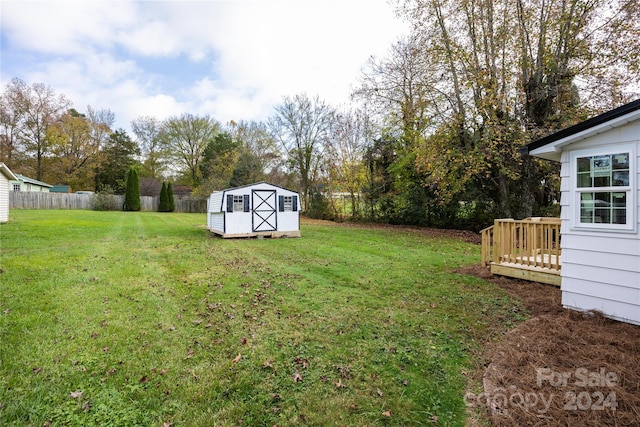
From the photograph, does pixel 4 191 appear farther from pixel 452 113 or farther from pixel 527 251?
pixel 527 251

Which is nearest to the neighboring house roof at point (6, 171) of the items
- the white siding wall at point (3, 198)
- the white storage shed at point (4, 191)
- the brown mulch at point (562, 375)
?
the white storage shed at point (4, 191)

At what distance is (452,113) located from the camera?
11844mm

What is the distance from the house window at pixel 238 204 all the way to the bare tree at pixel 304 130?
1104 centimetres

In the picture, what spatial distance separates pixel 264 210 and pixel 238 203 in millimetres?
1111

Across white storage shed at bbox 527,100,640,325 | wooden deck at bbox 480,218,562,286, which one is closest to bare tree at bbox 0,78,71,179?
wooden deck at bbox 480,218,562,286

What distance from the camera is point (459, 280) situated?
19.7 ft

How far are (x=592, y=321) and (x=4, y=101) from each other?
39.1 metres

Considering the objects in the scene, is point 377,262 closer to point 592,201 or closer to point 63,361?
point 592,201

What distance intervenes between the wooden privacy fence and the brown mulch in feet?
96.9

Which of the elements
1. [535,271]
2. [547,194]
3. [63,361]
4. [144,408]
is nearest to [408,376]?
[144,408]

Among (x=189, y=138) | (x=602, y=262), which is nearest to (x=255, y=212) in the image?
(x=602, y=262)

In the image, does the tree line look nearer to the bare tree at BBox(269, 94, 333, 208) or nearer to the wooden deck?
the bare tree at BBox(269, 94, 333, 208)

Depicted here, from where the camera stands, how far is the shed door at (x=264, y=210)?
12.5 meters

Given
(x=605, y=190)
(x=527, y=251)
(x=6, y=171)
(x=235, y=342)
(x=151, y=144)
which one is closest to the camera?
(x=235, y=342)
